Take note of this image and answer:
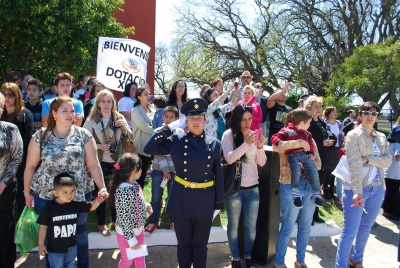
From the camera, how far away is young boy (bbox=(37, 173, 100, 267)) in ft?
10.9

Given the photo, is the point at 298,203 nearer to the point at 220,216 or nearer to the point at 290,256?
the point at 290,256

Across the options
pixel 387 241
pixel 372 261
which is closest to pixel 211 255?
pixel 372 261

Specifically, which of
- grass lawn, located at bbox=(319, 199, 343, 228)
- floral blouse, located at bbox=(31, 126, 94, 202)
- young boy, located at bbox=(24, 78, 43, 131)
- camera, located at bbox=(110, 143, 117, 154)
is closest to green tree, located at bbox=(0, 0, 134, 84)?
young boy, located at bbox=(24, 78, 43, 131)

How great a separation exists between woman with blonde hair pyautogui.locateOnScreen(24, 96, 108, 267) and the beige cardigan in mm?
1840

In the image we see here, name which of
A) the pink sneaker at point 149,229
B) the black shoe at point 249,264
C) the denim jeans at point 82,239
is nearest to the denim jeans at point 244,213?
the black shoe at point 249,264

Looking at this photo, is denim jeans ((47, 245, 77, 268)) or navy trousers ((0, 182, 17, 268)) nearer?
denim jeans ((47, 245, 77, 268))

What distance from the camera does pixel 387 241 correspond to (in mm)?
5566

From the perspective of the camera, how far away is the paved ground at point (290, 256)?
438 centimetres

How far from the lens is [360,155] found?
3.99m

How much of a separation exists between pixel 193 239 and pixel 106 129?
198 cm

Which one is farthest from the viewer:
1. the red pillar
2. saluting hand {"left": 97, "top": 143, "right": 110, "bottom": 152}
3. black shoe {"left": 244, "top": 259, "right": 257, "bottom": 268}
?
the red pillar

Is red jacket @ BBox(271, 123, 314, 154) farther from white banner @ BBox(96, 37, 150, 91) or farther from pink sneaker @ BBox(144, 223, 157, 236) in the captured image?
white banner @ BBox(96, 37, 150, 91)

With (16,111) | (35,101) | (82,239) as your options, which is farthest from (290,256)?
(35,101)

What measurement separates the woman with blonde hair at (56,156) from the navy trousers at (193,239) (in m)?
0.85
